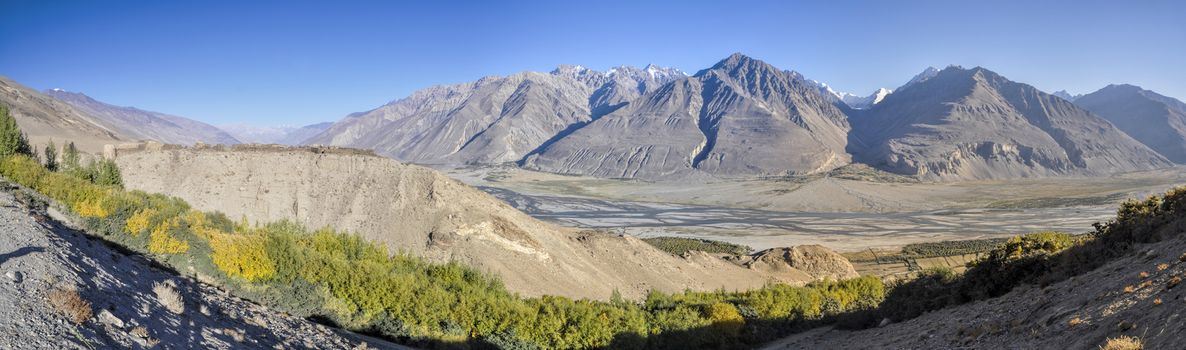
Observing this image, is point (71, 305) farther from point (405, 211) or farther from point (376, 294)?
point (405, 211)

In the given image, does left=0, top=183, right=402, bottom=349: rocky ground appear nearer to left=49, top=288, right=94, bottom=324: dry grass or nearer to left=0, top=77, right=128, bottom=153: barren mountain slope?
left=49, top=288, right=94, bottom=324: dry grass

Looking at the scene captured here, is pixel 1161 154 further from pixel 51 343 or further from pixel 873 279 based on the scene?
pixel 51 343

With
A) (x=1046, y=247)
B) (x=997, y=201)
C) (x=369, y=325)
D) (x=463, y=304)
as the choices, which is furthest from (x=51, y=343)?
(x=997, y=201)

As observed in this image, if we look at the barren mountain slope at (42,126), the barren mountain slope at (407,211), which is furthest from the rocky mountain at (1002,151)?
the barren mountain slope at (42,126)

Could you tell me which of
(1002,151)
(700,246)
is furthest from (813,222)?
(1002,151)

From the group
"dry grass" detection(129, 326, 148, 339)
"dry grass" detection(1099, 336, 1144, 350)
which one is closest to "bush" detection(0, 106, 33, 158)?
"dry grass" detection(129, 326, 148, 339)

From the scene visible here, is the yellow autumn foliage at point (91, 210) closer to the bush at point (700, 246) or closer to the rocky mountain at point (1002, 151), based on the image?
the bush at point (700, 246)
